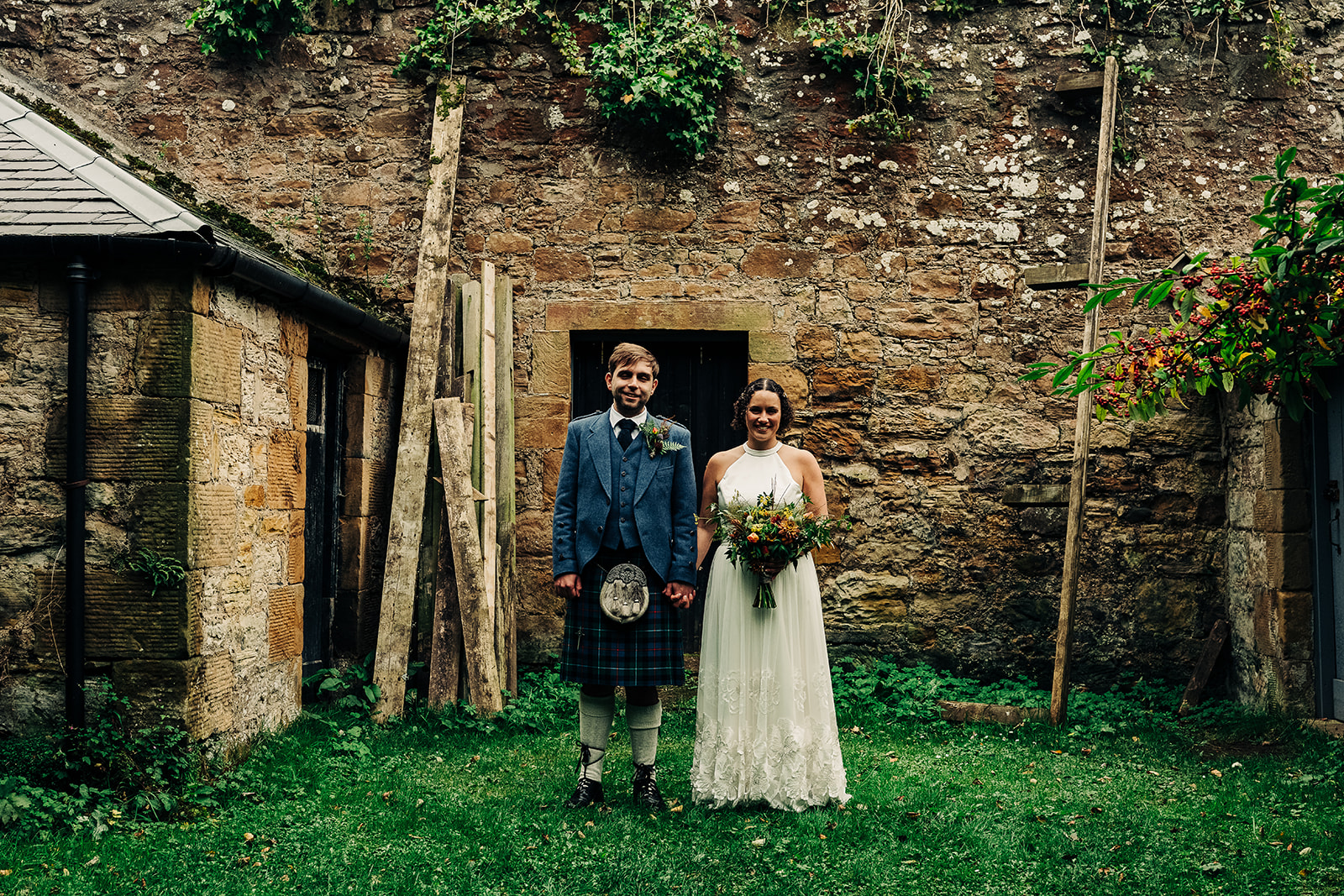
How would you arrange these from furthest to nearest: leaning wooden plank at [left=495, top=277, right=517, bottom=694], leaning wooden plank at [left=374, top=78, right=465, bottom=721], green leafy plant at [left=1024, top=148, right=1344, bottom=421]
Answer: leaning wooden plank at [left=495, top=277, right=517, bottom=694] < leaning wooden plank at [left=374, top=78, right=465, bottom=721] < green leafy plant at [left=1024, top=148, right=1344, bottom=421]

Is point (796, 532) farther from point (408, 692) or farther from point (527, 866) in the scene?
point (408, 692)

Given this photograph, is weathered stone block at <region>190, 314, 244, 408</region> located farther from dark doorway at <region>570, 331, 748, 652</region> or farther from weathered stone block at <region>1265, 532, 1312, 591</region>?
weathered stone block at <region>1265, 532, 1312, 591</region>

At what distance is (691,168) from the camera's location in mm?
6371

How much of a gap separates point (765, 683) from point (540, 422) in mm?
2807

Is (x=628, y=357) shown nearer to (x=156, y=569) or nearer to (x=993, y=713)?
(x=156, y=569)

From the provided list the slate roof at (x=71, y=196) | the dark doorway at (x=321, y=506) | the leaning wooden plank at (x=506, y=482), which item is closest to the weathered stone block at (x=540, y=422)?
the leaning wooden plank at (x=506, y=482)

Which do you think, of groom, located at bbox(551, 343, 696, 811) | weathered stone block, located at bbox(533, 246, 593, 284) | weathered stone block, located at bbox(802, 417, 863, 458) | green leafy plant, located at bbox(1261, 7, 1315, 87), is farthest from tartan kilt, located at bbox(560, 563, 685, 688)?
green leafy plant, located at bbox(1261, 7, 1315, 87)

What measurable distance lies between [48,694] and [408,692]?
1889 mm

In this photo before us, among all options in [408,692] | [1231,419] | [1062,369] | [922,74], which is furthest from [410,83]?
[1231,419]

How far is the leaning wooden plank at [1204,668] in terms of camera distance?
5875 millimetres

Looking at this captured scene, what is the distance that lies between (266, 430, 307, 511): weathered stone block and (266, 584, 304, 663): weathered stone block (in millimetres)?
440

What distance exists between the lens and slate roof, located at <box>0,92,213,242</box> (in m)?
3.89

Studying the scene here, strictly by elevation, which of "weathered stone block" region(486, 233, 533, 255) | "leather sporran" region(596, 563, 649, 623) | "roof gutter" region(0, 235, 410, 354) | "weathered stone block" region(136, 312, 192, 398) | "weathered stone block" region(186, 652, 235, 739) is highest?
"weathered stone block" region(486, 233, 533, 255)

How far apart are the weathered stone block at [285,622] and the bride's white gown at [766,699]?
2203mm
